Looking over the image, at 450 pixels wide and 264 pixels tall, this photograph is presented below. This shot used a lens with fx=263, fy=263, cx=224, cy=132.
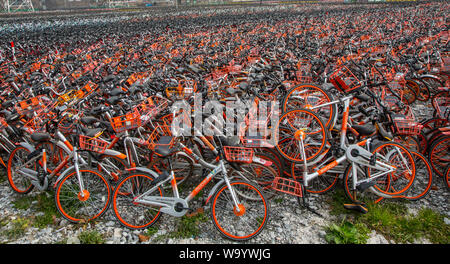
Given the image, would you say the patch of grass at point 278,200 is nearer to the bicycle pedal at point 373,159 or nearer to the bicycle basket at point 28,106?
the bicycle pedal at point 373,159

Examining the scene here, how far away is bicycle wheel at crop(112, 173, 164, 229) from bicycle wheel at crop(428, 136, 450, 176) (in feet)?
13.6

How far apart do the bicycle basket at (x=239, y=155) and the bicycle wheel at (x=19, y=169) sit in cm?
317

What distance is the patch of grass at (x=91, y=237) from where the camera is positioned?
3.39m

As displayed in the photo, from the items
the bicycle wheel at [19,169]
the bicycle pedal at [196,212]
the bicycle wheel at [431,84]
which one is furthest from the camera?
the bicycle wheel at [431,84]

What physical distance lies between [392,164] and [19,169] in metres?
5.47

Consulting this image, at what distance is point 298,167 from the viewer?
410 cm

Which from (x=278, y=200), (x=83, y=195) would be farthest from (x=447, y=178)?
(x=83, y=195)

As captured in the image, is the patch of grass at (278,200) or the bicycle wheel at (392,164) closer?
the bicycle wheel at (392,164)

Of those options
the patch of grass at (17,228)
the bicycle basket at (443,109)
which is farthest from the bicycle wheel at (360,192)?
the patch of grass at (17,228)

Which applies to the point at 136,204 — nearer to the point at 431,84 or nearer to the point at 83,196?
the point at 83,196

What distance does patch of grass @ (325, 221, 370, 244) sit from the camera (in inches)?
128

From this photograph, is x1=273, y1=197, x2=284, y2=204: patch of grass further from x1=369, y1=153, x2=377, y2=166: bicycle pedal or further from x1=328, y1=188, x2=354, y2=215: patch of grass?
x1=369, y1=153, x2=377, y2=166: bicycle pedal

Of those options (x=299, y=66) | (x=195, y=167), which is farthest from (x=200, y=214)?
(x=299, y=66)
